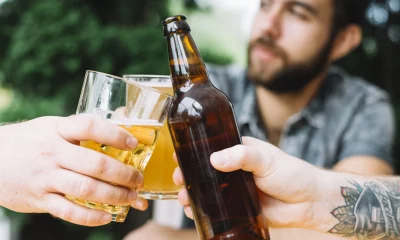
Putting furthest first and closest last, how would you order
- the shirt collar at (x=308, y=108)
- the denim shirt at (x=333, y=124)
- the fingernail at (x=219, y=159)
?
the shirt collar at (x=308, y=108), the denim shirt at (x=333, y=124), the fingernail at (x=219, y=159)

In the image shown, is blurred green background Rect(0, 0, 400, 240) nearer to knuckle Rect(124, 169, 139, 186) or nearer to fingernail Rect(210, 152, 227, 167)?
knuckle Rect(124, 169, 139, 186)

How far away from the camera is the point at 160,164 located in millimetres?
1284

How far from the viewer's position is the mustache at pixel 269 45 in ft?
7.78

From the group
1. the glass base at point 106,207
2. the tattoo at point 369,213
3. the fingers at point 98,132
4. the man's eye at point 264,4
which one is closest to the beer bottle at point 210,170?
the fingers at point 98,132

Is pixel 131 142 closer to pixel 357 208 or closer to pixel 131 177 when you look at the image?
pixel 131 177

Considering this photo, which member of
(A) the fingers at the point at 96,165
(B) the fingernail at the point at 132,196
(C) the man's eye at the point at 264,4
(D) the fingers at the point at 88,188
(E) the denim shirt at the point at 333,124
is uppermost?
(C) the man's eye at the point at 264,4

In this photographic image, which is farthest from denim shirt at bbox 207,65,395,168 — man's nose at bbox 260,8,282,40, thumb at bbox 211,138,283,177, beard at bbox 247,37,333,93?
thumb at bbox 211,138,283,177

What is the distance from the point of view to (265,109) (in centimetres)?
260

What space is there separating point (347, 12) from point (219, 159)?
2.15m

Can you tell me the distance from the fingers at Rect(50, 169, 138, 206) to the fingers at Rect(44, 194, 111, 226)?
0.12 feet

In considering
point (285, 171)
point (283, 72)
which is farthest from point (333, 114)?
point (285, 171)

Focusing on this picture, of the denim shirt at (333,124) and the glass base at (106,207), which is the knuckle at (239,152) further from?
the denim shirt at (333,124)

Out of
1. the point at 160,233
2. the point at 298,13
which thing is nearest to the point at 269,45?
the point at 298,13

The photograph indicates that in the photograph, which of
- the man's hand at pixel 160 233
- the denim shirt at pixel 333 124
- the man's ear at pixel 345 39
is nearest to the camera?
the man's hand at pixel 160 233
